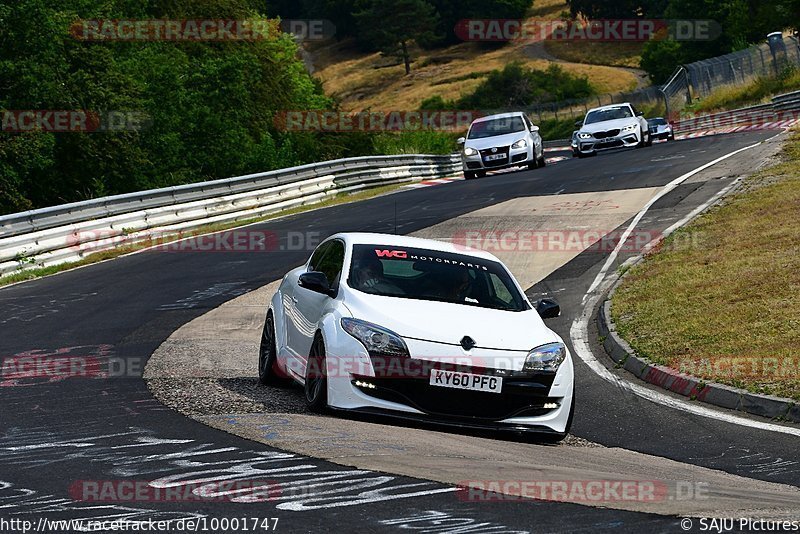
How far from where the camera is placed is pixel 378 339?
9.11 metres

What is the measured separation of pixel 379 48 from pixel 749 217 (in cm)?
12739

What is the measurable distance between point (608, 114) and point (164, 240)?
791 inches

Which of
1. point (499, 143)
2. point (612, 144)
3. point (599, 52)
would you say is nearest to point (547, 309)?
point (499, 143)

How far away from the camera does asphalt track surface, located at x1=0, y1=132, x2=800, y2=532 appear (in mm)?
6086

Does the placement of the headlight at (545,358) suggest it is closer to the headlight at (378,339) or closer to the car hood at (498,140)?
the headlight at (378,339)

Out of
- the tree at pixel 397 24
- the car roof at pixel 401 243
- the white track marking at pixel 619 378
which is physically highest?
the tree at pixel 397 24

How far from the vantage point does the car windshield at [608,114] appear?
40156mm

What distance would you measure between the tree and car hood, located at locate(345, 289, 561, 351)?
13238cm

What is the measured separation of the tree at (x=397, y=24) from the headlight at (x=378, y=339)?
132986 mm

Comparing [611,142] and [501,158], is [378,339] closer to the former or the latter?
[501,158]

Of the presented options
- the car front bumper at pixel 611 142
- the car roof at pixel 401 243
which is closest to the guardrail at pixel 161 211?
the car front bumper at pixel 611 142

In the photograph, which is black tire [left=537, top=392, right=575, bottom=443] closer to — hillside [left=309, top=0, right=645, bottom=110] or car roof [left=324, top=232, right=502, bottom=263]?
car roof [left=324, top=232, right=502, bottom=263]

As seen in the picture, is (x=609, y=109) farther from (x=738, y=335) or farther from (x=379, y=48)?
(x=379, y=48)

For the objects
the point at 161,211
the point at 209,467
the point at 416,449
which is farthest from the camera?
the point at 161,211
